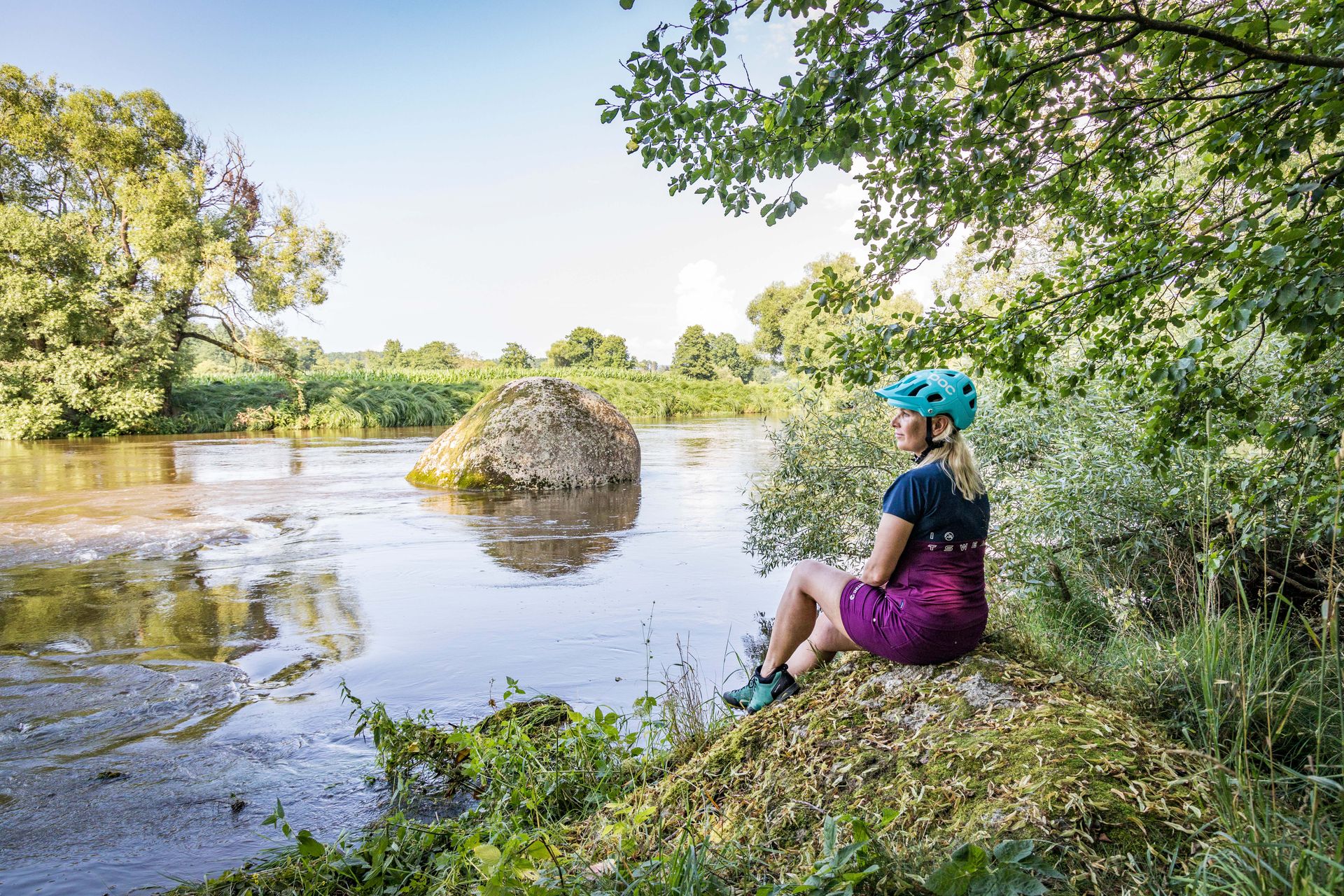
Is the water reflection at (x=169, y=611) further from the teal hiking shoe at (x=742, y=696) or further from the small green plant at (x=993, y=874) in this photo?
the small green plant at (x=993, y=874)

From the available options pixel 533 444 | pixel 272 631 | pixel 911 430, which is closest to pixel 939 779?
pixel 911 430

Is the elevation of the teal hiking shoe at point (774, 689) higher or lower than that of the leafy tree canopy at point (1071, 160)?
lower

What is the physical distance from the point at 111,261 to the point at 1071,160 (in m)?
33.2

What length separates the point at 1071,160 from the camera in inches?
163

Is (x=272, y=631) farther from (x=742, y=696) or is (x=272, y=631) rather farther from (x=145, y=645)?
(x=742, y=696)

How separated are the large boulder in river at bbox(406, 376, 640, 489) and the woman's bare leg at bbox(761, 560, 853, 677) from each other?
11839mm

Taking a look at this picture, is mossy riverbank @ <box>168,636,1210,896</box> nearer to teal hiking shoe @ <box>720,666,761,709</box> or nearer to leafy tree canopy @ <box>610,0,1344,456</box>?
teal hiking shoe @ <box>720,666,761,709</box>

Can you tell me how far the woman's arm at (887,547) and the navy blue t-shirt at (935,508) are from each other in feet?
0.10

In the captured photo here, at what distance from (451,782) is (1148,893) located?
3109mm

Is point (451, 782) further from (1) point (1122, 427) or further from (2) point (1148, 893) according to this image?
(1) point (1122, 427)

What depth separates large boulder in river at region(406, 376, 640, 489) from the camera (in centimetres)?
1545

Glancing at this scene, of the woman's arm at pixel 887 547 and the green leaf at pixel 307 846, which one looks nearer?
the green leaf at pixel 307 846

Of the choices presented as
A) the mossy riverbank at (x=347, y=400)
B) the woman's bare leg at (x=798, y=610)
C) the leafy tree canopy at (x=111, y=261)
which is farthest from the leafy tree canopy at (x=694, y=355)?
the woman's bare leg at (x=798, y=610)

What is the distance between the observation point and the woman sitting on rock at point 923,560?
3.29 metres
